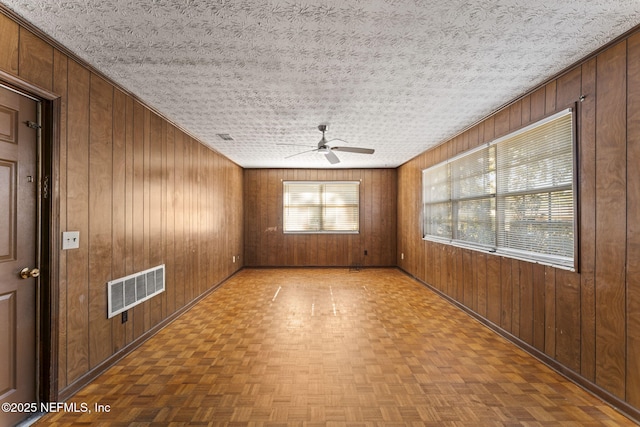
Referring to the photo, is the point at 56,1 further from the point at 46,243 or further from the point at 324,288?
the point at 324,288

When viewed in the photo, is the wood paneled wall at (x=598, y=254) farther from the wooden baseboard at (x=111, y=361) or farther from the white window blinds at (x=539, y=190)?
the wooden baseboard at (x=111, y=361)

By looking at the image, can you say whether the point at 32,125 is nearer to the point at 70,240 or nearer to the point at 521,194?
the point at 70,240

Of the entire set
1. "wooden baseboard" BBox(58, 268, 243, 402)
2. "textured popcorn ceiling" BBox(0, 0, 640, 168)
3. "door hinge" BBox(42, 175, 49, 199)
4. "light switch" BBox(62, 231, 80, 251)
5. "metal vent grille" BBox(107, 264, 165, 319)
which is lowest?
"wooden baseboard" BBox(58, 268, 243, 402)

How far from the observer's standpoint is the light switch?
2.12 meters

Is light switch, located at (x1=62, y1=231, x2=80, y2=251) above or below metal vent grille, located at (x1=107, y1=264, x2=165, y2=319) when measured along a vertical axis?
above

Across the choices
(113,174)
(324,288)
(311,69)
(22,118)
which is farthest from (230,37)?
(324,288)

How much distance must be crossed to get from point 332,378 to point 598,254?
2144 mm

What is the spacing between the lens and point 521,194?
9.70 ft

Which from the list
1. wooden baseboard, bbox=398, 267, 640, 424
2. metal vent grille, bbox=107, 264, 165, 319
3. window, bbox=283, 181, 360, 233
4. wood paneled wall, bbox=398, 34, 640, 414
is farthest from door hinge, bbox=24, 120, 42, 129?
window, bbox=283, 181, 360, 233

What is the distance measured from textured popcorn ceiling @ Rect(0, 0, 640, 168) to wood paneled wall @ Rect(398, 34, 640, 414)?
0.20 meters

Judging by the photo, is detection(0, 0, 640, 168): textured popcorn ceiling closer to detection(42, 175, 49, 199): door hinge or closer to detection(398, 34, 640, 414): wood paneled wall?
detection(398, 34, 640, 414): wood paneled wall

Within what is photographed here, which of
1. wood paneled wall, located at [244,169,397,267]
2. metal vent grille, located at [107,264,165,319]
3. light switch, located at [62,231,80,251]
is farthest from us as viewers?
wood paneled wall, located at [244,169,397,267]

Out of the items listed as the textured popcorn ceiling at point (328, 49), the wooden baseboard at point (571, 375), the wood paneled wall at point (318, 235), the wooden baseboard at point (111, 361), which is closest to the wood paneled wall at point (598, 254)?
the wooden baseboard at point (571, 375)

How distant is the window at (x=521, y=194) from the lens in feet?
8.14
